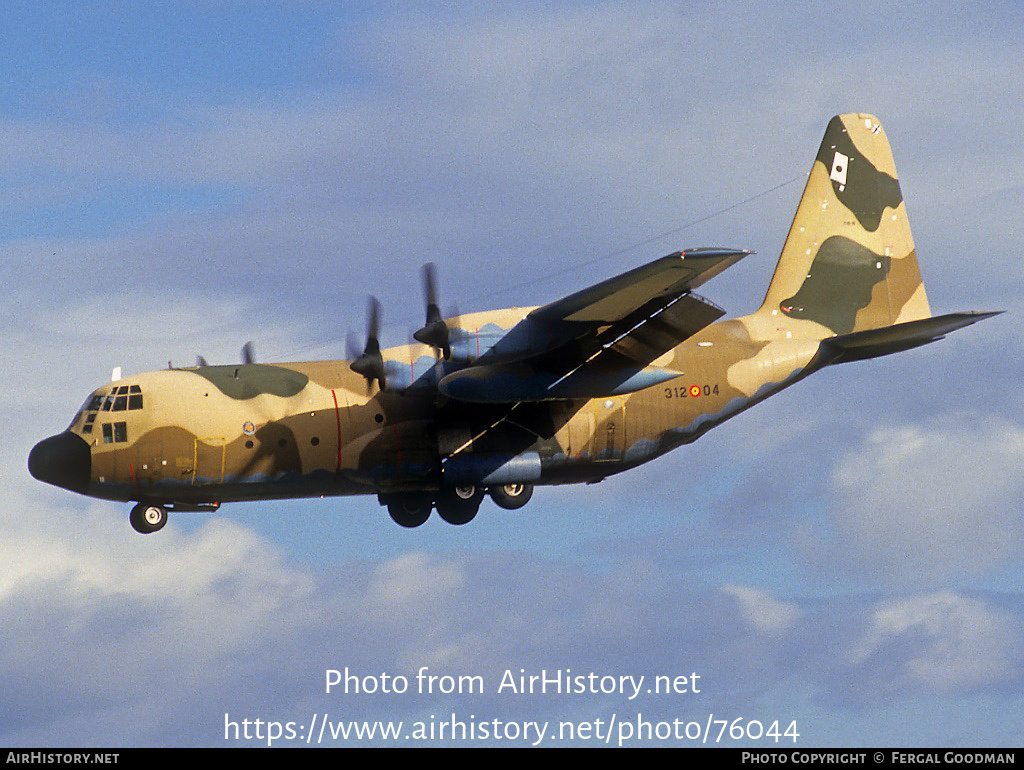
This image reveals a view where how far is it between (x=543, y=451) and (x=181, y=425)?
7.65 metres

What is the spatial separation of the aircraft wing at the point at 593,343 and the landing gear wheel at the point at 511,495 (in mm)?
3151

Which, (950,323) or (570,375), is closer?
(570,375)

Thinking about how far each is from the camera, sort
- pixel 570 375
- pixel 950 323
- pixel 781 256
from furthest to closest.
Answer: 1. pixel 781 256
2. pixel 950 323
3. pixel 570 375

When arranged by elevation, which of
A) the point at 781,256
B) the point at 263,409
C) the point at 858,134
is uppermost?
the point at 858,134

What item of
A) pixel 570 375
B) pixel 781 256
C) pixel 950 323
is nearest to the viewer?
pixel 570 375

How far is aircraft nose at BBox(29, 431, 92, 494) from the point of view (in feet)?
113

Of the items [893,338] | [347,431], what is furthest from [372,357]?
[893,338]

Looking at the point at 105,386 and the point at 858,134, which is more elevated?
the point at 858,134

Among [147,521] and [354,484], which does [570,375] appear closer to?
[354,484]

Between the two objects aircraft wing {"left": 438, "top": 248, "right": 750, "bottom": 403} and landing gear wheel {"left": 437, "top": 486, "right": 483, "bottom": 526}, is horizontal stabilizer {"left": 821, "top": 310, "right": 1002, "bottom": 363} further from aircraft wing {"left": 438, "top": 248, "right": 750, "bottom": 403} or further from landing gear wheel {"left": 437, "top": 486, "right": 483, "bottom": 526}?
landing gear wheel {"left": 437, "top": 486, "right": 483, "bottom": 526}

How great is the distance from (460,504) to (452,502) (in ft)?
0.60

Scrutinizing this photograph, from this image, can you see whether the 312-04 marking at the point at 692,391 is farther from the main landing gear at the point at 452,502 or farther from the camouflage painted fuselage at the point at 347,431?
the main landing gear at the point at 452,502

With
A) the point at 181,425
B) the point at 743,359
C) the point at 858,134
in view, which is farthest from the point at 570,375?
the point at 858,134

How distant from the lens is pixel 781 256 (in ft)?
129
